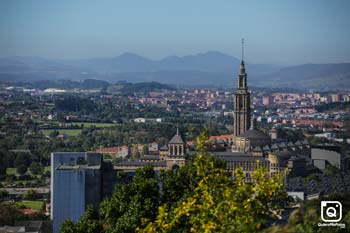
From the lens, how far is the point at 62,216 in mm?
22594

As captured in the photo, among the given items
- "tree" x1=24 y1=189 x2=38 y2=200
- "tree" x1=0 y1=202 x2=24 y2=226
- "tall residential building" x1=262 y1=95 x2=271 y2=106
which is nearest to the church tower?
"tree" x1=24 y1=189 x2=38 y2=200

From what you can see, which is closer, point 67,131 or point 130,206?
point 130,206

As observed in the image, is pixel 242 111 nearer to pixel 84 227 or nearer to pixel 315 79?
pixel 84 227

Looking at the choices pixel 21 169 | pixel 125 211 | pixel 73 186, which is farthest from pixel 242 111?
pixel 125 211

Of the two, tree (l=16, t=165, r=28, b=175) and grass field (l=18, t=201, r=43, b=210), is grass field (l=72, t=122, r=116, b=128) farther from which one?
grass field (l=18, t=201, r=43, b=210)

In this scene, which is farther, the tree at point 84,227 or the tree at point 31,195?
the tree at point 31,195

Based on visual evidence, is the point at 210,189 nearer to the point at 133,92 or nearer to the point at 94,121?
the point at 94,121

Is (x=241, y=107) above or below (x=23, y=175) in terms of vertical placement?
above

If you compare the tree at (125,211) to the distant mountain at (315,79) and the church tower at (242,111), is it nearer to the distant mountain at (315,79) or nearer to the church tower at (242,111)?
the church tower at (242,111)

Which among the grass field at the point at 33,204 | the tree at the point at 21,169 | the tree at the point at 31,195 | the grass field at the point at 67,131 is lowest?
the grass field at the point at 33,204

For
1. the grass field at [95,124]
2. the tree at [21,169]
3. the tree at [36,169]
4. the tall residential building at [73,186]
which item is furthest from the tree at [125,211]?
the grass field at [95,124]

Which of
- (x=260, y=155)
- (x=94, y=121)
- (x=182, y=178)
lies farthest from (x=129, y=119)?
(x=182, y=178)

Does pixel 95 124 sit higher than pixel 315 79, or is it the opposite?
pixel 315 79

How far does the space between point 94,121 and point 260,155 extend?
37.8 meters
